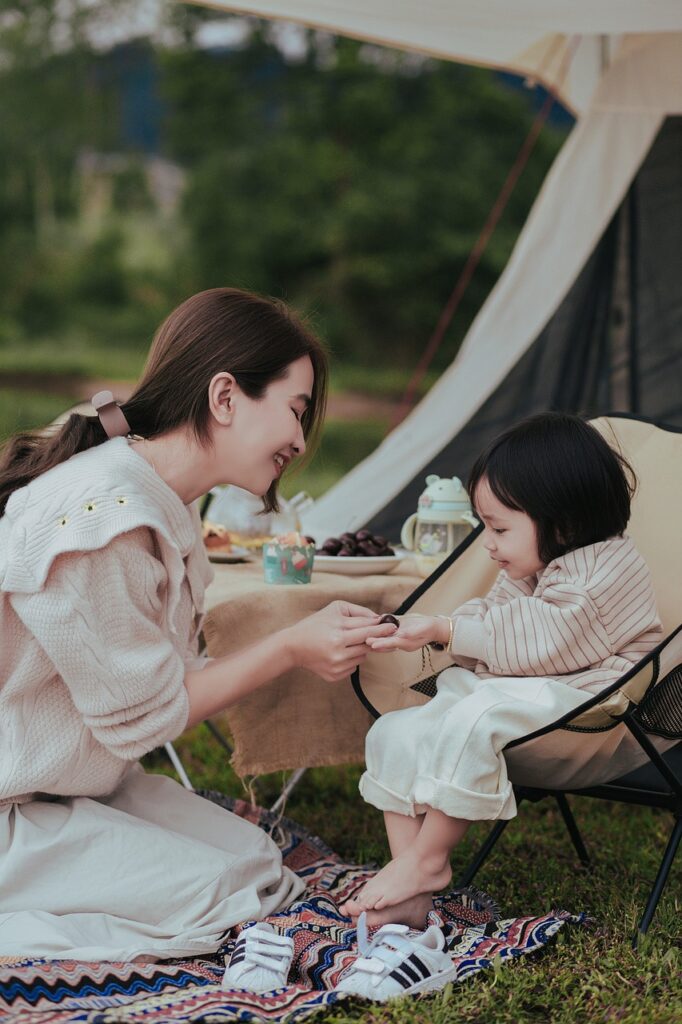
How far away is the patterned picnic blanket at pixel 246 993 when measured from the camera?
1.77 m

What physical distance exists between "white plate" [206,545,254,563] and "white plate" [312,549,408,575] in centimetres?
25

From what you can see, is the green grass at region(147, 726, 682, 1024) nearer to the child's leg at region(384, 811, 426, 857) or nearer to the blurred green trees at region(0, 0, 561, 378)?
the child's leg at region(384, 811, 426, 857)

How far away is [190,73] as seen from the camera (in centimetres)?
1416

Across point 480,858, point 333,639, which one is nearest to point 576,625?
point 333,639

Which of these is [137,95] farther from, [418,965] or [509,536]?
[418,965]

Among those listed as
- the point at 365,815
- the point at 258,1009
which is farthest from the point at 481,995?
the point at 365,815

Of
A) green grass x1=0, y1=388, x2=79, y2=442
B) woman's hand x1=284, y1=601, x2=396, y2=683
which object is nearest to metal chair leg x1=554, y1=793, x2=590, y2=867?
woman's hand x1=284, y1=601, x2=396, y2=683

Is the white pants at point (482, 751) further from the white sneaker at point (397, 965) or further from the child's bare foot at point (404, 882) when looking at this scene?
the white sneaker at point (397, 965)

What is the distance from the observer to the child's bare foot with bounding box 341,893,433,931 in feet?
6.63

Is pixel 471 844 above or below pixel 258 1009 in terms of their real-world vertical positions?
below

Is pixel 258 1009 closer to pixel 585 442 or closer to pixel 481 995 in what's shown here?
pixel 481 995

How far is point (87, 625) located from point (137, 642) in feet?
0.30

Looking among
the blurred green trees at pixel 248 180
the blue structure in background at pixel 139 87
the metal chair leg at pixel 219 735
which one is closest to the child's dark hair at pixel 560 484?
the metal chair leg at pixel 219 735

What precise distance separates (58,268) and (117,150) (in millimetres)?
1531
